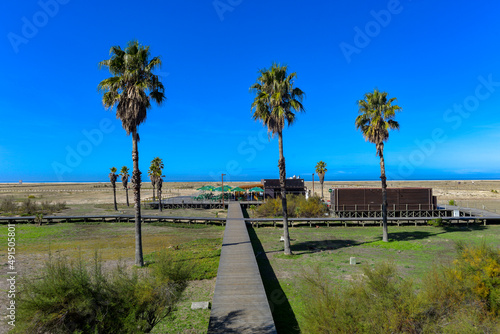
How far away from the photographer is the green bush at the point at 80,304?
578 centimetres

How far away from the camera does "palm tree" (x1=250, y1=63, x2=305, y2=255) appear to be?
18.5 meters

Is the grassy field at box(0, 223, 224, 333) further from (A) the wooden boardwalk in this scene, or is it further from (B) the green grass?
(A) the wooden boardwalk

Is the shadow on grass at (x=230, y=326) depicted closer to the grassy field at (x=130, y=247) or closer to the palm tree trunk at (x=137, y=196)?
the grassy field at (x=130, y=247)

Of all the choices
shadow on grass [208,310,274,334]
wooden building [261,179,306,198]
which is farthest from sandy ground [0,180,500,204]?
shadow on grass [208,310,274,334]

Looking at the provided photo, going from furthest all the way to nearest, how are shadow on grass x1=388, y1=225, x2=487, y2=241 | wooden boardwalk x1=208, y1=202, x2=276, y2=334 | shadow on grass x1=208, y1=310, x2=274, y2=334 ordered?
1. shadow on grass x1=388, y1=225, x2=487, y2=241
2. wooden boardwalk x1=208, y1=202, x2=276, y2=334
3. shadow on grass x1=208, y1=310, x2=274, y2=334

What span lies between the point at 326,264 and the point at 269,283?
4.67 meters

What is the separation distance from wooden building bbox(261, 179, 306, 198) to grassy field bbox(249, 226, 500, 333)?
46.7 feet

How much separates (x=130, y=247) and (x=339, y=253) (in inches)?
633

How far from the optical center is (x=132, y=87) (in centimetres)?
1594

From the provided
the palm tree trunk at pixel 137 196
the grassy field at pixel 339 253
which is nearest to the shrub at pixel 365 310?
the grassy field at pixel 339 253

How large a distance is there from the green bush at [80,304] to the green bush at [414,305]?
428 cm

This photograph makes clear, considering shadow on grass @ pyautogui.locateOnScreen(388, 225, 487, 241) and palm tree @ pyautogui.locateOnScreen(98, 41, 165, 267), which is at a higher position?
palm tree @ pyautogui.locateOnScreen(98, 41, 165, 267)

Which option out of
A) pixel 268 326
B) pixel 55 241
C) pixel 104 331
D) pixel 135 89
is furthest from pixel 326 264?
pixel 55 241

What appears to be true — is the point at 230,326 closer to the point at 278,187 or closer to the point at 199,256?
the point at 199,256
